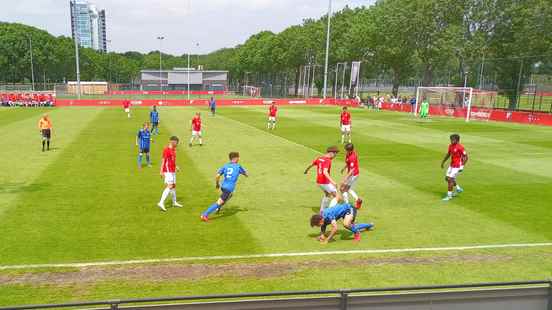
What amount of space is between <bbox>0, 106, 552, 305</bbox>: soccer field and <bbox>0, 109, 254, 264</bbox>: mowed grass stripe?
5 cm

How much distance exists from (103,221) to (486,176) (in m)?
14.7

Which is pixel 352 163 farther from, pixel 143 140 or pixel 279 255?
pixel 143 140

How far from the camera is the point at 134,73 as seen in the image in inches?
7205

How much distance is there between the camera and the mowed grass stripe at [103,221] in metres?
9.68

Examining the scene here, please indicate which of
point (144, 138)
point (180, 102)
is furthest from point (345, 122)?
point (180, 102)

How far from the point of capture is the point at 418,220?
12258mm

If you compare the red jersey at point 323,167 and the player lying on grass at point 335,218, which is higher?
the red jersey at point 323,167

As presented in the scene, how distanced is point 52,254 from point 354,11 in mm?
90336

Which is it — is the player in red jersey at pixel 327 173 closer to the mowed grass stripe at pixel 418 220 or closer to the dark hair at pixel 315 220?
the mowed grass stripe at pixel 418 220

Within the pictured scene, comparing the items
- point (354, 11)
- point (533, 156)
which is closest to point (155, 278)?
point (533, 156)

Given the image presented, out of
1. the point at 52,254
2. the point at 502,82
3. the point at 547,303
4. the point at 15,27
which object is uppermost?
the point at 15,27

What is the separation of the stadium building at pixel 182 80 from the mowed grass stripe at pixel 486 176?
120 metres

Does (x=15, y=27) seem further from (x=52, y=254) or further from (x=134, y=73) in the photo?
(x=52, y=254)

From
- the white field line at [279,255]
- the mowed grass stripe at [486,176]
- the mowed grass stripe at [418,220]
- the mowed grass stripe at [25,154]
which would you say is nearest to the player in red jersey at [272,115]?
the mowed grass stripe at [486,176]
